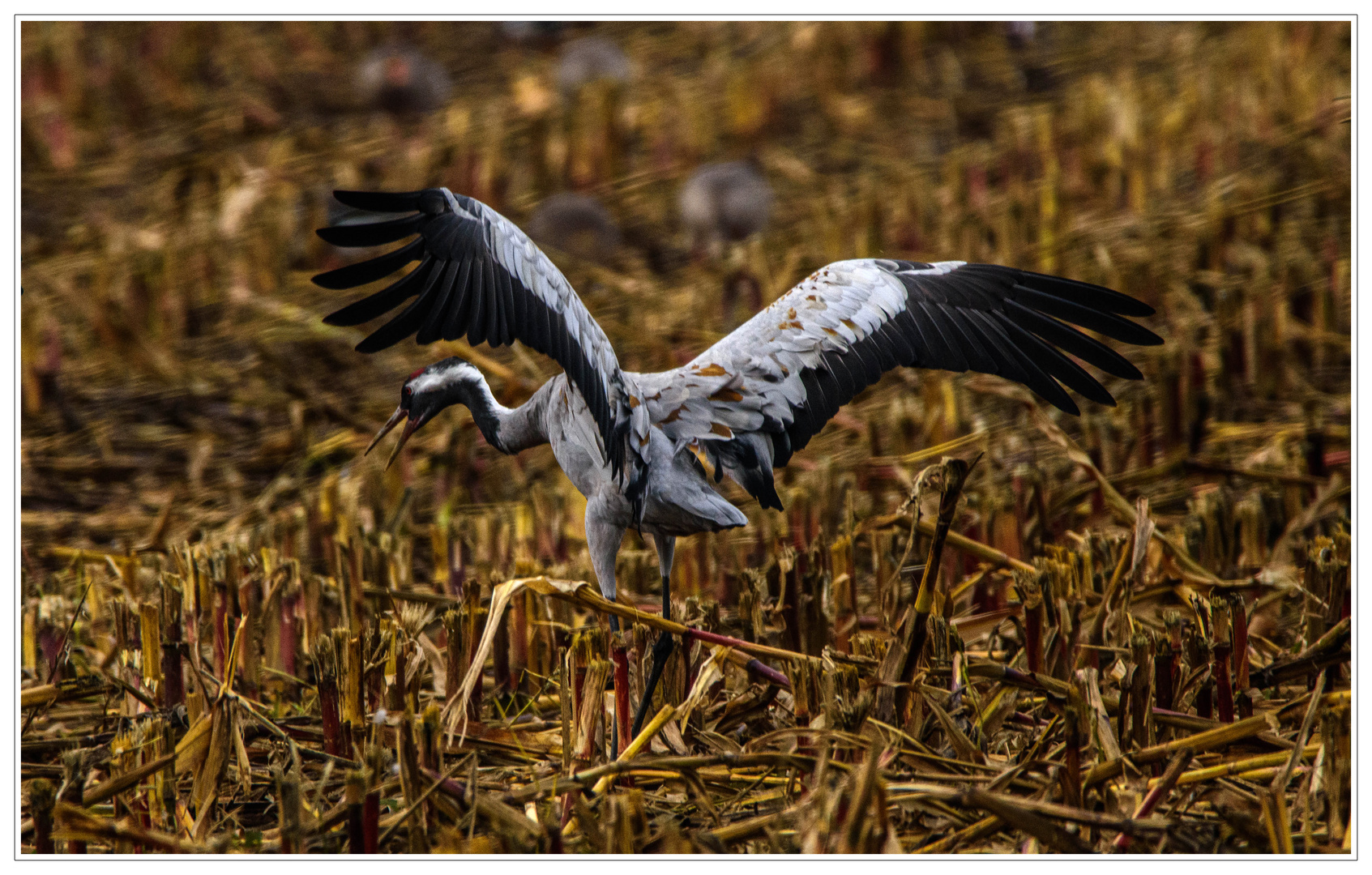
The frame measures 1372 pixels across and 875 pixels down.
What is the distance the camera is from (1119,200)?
9234mm

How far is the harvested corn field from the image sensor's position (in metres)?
3.55

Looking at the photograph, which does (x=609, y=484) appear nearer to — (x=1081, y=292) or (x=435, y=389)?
(x=435, y=389)

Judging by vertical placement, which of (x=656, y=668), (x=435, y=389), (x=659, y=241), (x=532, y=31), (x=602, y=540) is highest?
(x=532, y=31)

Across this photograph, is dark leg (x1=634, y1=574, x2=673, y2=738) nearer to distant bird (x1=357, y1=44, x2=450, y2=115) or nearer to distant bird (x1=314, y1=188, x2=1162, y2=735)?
distant bird (x1=314, y1=188, x2=1162, y2=735)

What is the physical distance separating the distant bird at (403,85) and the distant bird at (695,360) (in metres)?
7.89

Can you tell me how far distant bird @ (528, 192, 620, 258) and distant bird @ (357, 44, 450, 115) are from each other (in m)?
2.92

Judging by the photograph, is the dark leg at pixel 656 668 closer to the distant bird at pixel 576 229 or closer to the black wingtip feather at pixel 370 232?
the black wingtip feather at pixel 370 232

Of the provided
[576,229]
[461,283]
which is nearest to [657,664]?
[461,283]

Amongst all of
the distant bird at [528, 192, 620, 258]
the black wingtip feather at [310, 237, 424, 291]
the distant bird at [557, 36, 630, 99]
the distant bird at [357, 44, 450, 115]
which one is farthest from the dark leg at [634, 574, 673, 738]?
the distant bird at [357, 44, 450, 115]

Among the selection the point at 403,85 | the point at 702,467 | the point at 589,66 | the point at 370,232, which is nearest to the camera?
the point at 370,232

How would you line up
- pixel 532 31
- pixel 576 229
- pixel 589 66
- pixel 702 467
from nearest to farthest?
pixel 702 467 → pixel 576 229 → pixel 589 66 → pixel 532 31

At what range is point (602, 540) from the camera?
13.9ft

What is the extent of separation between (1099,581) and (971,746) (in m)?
A: 1.15

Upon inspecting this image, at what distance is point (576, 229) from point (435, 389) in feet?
17.1
